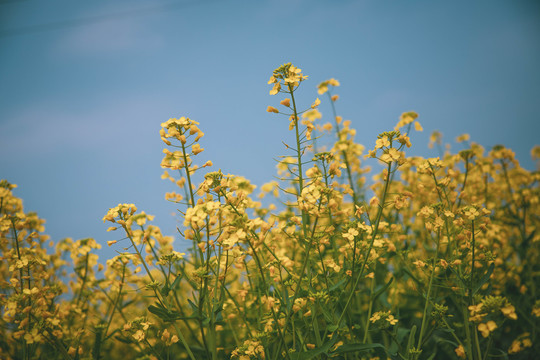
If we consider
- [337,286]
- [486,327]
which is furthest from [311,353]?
[486,327]

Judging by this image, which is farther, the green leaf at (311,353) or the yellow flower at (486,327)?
the yellow flower at (486,327)

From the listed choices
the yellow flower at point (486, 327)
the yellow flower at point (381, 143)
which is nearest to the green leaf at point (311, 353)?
the yellow flower at point (486, 327)

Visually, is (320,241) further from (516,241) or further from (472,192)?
(516,241)

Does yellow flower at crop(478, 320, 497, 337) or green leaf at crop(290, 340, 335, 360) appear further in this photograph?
yellow flower at crop(478, 320, 497, 337)

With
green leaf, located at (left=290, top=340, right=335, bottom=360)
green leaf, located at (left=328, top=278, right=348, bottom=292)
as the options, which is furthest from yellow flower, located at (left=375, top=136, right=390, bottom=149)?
green leaf, located at (left=290, top=340, right=335, bottom=360)

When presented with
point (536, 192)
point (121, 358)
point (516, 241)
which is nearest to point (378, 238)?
point (536, 192)

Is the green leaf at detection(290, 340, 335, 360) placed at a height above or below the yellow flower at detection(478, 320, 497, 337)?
above

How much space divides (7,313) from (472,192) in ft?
13.0

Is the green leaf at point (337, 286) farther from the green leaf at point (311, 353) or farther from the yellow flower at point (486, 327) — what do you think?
the yellow flower at point (486, 327)

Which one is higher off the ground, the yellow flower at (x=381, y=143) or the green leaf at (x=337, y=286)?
the yellow flower at (x=381, y=143)

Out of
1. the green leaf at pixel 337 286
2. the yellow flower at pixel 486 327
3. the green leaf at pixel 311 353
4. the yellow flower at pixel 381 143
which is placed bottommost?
the yellow flower at pixel 486 327

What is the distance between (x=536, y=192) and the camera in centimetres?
338

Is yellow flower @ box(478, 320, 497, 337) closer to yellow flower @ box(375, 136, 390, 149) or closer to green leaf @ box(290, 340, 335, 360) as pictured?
green leaf @ box(290, 340, 335, 360)

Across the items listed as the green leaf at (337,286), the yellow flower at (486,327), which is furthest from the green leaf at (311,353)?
the yellow flower at (486,327)
